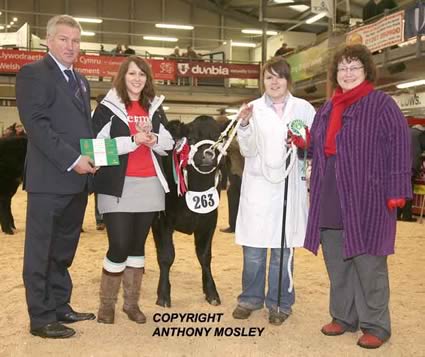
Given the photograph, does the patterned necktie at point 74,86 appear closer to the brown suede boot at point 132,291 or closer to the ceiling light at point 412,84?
the brown suede boot at point 132,291

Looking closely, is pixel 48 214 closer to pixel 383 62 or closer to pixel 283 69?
pixel 283 69

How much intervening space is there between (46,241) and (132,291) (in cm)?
71

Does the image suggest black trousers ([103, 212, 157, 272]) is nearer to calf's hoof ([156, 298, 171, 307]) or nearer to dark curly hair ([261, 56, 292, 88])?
calf's hoof ([156, 298, 171, 307])

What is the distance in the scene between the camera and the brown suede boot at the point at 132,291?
11.7ft

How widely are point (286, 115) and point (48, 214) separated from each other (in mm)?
1645

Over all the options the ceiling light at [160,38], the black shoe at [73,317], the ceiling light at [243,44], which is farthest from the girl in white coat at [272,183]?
the ceiling light at [243,44]

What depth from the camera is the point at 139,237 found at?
11.3 ft

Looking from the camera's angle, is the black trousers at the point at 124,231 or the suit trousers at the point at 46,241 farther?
the black trousers at the point at 124,231

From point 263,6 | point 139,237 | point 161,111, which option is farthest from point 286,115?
point 263,6

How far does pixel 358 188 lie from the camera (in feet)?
10.1

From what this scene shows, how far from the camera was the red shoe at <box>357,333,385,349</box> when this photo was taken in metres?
3.18

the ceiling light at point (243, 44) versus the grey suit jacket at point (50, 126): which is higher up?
the ceiling light at point (243, 44)

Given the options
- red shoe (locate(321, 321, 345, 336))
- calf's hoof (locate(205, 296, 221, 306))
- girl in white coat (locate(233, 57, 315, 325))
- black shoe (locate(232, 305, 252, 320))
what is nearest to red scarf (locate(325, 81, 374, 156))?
girl in white coat (locate(233, 57, 315, 325))

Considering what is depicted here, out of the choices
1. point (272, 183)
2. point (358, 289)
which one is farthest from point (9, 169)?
point (358, 289)
